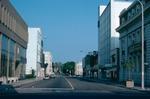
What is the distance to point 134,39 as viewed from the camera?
8144cm

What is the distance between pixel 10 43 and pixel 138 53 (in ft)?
88.8

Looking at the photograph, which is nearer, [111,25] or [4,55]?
[4,55]

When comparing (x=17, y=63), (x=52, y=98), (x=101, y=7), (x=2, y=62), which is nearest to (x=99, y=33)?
(x=101, y=7)

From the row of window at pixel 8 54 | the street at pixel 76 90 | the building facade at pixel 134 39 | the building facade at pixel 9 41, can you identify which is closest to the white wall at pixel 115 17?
the building facade at pixel 134 39

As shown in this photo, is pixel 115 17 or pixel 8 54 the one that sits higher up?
pixel 115 17

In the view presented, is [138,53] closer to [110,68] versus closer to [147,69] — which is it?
[147,69]

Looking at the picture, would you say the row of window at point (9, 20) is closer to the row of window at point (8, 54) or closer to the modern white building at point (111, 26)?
the row of window at point (8, 54)

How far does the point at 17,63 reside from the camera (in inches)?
4006

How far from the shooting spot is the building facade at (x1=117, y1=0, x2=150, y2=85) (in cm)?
7025

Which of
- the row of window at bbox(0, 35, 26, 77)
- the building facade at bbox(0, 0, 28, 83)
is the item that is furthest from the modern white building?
the row of window at bbox(0, 35, 26, 77)

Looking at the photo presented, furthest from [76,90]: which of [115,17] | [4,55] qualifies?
[115,17]

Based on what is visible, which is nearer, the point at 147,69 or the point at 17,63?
the point at 147,69

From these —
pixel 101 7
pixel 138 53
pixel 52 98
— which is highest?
pixel 101 7

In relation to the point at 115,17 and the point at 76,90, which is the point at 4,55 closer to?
the point at 76,90
